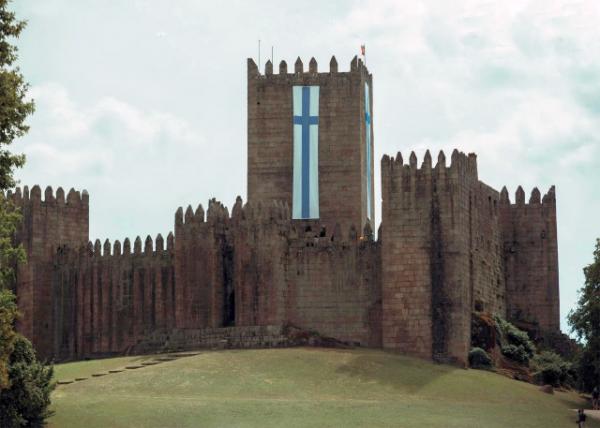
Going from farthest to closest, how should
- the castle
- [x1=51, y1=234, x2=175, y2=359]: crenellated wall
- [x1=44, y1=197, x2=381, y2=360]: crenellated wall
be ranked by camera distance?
[x1=51, y1=234, x2=175, y2=359]: crenellated wall < [x1=44, y1=197, x2=381, y2=360]: crenellated wall < the castle

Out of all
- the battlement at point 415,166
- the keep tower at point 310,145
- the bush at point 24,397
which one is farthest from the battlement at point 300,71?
the bush at point 24,397

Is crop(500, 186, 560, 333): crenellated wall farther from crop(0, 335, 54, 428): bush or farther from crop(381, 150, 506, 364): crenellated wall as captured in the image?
crop(0, 335, 54, 428): bush

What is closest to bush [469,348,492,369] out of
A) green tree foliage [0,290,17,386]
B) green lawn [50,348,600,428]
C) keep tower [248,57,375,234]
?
green lawn [50,348,600,428]

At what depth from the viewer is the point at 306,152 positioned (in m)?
74.1

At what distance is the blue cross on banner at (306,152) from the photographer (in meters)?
73.7

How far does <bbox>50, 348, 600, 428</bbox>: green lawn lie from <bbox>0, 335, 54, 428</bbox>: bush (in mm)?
790

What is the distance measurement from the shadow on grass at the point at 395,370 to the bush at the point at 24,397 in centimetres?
1347

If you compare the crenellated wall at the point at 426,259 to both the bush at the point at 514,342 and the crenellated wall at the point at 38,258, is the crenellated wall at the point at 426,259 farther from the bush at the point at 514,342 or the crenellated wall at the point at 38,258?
the crenellated wall at the point at 38,258

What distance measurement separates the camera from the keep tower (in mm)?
73875

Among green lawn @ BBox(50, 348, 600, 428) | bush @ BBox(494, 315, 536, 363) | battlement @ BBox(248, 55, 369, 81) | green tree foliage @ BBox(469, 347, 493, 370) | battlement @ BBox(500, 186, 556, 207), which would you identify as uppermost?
battlement @ BBox(248, 55, 369, 81)

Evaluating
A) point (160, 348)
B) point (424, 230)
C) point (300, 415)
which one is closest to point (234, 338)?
point (160, 348)

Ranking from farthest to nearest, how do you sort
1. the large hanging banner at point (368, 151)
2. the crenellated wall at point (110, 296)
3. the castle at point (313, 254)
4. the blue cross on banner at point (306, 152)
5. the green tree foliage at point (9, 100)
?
the large hanging banner at point (368, 151) → the blue cross on banner at point (306, 152) → the crenellated wall at point (110, 296) → the castle at point (313, 254) → the green tree foliage at point (9, 100)

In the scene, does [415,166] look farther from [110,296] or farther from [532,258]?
[110,296]

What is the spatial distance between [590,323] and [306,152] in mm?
19078
